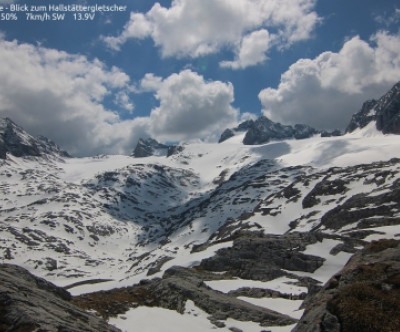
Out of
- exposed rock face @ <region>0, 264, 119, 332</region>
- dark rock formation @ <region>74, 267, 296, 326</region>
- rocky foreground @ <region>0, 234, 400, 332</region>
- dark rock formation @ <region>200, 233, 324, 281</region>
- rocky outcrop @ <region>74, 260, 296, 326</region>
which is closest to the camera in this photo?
exposed rock face @ <region>0, 264, 119, 332</region>

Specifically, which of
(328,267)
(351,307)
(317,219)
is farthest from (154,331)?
(317,219)

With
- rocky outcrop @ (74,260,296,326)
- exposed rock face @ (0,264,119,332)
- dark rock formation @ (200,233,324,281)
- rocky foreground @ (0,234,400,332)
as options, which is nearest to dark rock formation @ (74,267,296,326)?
rocky outcrop @ (74,260,296,326)

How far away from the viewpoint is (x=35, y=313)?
42.9ft

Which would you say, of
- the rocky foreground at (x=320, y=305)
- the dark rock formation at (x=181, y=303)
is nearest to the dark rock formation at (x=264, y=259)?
the dark rock formation at (x=181, y=303)

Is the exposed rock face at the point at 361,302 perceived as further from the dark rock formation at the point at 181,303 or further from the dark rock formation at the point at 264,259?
the dark rock formation at the point at 264,259

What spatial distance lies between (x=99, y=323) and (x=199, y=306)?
1279cm

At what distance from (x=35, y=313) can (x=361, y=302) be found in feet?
40.2

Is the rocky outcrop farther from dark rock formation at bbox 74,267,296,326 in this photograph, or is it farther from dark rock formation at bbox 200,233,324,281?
dark rock formation at bbox 200,233,324,281

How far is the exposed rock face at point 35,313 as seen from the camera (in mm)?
12266

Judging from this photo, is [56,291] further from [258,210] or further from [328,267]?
[258,210]

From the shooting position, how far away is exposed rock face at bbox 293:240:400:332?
12266 millimetres

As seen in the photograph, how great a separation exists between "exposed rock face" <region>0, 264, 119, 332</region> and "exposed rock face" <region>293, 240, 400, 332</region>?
9.10 m

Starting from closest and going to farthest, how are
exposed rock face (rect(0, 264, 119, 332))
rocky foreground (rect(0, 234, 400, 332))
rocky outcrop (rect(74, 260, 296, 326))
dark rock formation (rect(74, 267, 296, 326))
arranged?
1. exposed rock face (rect(0, 264, 119, 332))
2. rocky foreground (rect(0, 234, 400, 332))
3. rocky outcrop (rect(74, 260, 296, 326))
4. dark rock formation (rect(74, 267, 296, 326))

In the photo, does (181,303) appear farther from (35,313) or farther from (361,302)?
(361,302)
